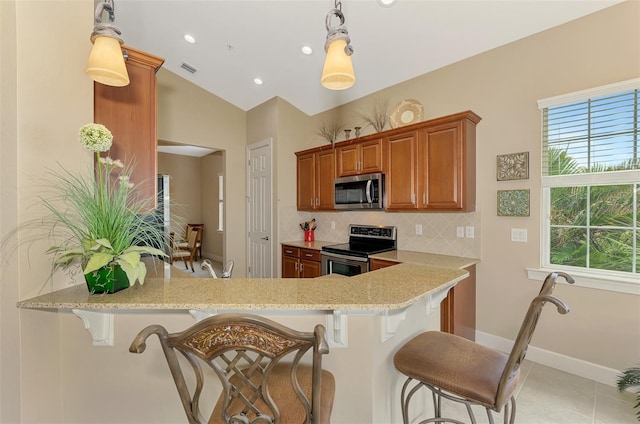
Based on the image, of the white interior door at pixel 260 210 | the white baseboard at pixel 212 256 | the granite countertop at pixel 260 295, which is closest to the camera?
the granite countertop at pixel 260 295

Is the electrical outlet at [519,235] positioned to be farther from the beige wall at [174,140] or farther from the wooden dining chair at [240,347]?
the wooden dining chair at [240,347]

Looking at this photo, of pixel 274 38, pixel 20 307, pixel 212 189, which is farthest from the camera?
pixel 212 189

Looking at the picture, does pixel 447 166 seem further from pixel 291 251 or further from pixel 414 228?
pixel 291 251

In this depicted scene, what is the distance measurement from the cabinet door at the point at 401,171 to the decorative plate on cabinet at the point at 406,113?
0.33m

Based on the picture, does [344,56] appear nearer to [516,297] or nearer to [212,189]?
[516,297]

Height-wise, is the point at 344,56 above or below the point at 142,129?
above

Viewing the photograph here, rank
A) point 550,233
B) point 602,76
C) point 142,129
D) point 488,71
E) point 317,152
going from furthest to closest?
point 317,152, point 488,71, point 550,233, point 602,76, point 142,129

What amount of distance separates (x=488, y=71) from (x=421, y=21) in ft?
2.84

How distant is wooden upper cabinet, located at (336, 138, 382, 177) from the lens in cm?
351

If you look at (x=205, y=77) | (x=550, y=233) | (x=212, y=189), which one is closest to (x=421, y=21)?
(x=550, y=233)

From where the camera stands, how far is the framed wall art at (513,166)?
2.75 meters

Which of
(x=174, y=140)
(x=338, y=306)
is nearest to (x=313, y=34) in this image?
(x=174, y=140)

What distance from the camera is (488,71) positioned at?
9.82ft

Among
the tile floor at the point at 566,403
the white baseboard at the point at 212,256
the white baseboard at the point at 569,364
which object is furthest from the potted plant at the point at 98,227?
the white baseboard at the point at 212,256
